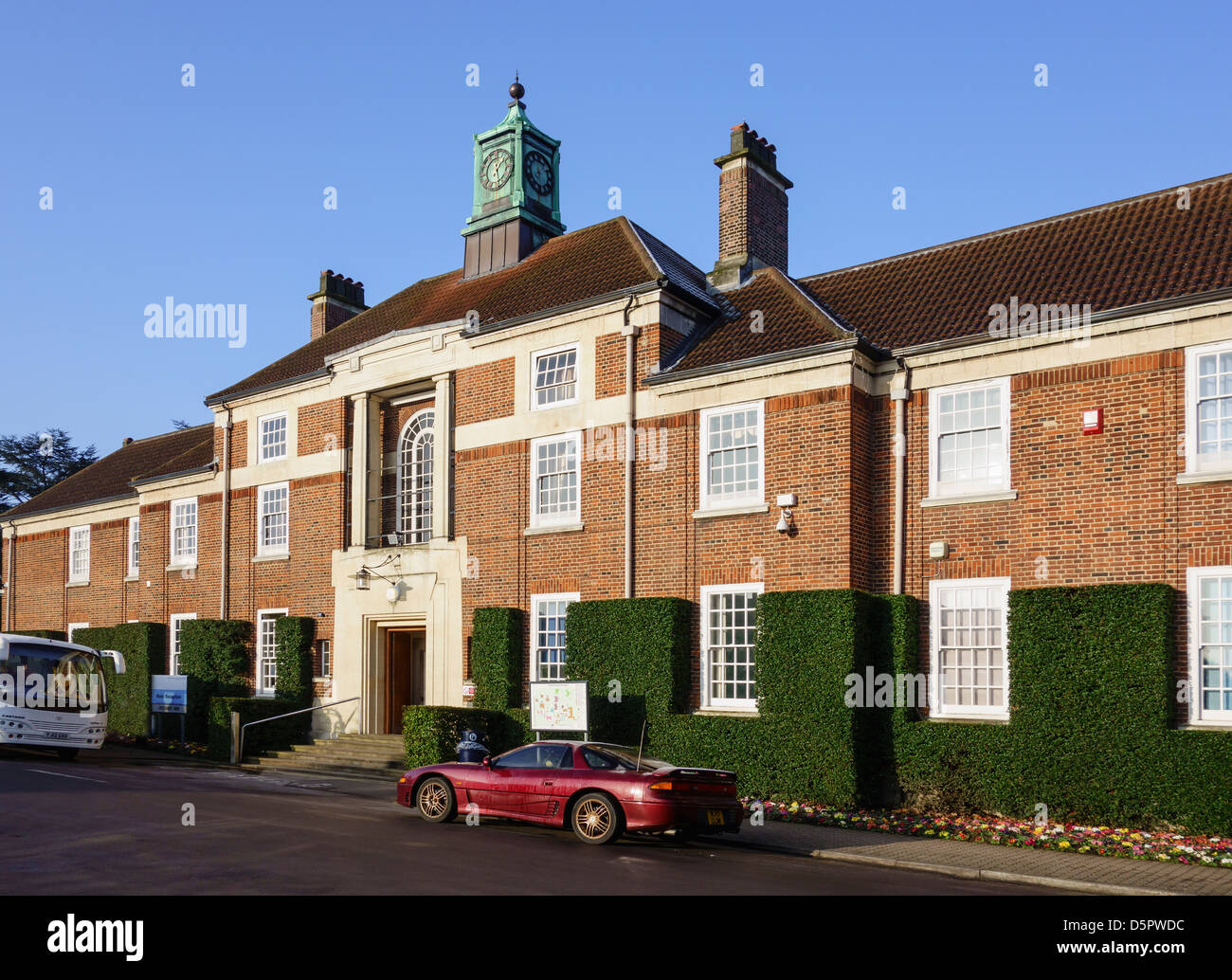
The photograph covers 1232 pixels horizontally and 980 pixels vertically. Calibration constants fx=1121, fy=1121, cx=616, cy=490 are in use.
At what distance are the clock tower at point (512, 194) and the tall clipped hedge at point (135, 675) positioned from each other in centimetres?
1359

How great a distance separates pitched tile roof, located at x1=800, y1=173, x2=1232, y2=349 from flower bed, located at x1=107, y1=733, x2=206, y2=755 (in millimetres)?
18897

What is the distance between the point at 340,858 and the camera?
40.2 ft

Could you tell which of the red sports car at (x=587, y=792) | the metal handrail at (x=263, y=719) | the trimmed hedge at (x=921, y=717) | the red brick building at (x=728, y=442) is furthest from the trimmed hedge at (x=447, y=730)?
the red sports car at (x=587, y=792)

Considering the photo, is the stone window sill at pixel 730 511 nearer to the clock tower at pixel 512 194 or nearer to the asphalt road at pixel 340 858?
the asphalt road at pixel 340 858

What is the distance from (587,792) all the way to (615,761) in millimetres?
566

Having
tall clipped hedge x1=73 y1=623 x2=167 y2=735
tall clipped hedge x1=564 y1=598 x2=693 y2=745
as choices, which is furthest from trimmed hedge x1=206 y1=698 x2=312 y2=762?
tall clipped hedge x1=564 y1=598 x2=693 y2=745

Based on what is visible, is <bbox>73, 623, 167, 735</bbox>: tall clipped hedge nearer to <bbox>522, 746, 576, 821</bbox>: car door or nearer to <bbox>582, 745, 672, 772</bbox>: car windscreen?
<bbox>522, 746, 576, 821</bbox>: car door

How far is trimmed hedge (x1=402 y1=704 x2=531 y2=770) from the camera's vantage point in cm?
2156

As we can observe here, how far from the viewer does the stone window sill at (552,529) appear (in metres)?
22.6

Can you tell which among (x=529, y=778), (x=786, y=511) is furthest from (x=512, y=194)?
(x=529, y=778)
